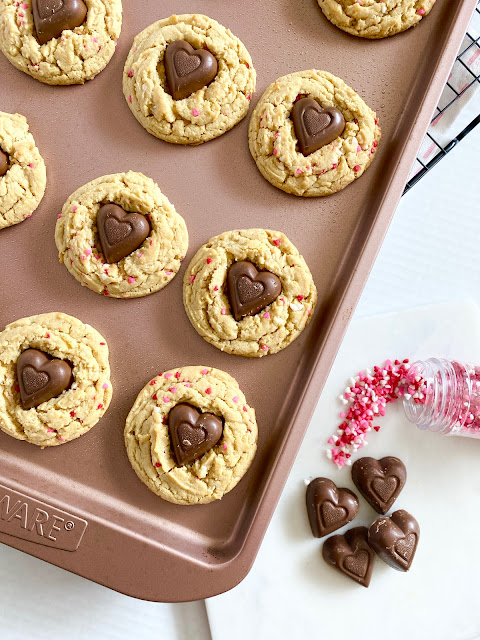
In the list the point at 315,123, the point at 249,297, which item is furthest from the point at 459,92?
the point at 249,297

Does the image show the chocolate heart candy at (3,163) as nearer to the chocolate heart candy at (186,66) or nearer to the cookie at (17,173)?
the cookie at (17,173)

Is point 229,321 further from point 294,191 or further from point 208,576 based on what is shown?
point 208,576

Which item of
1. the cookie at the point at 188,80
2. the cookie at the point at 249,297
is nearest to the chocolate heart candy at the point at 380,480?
the cookie at the point at 249,297

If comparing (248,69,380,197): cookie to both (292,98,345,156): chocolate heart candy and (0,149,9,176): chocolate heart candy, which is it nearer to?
(292,98,345,156): chocolate heart candy

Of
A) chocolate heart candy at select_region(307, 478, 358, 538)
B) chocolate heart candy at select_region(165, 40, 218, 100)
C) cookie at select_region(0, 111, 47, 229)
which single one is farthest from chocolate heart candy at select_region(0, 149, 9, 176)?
chocolate heart candy at select_region(307, 478, 358, 538)

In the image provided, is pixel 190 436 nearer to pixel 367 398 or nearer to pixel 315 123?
pixel 367 398

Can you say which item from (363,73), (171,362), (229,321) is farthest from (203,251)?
(363,73)
